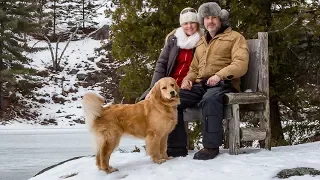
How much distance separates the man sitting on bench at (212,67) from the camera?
15.6 ft

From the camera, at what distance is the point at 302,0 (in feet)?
28.3

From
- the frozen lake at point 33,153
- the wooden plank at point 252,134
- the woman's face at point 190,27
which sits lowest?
the frozen lake at point 33,153

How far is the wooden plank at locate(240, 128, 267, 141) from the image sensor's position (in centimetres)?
491

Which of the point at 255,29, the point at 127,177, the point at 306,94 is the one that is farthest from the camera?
the point at 306,94

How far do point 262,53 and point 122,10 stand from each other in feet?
11.6

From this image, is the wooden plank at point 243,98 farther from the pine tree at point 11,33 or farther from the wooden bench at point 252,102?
the pine tree at point 11,33

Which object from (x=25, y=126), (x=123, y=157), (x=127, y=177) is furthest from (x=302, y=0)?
(x=25, y=126)

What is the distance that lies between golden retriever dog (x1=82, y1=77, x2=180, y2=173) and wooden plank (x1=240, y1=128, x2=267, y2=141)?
0.80 m

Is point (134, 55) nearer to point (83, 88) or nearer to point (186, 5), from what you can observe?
point (186, 5)

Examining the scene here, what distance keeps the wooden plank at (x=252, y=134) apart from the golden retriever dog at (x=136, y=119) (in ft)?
2.62

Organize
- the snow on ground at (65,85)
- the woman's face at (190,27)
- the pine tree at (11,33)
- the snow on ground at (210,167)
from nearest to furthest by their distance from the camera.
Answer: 1. the snow on ground at (210,167)
2. the woman's face at (190,27)
3. the pine tree at (11,33)
4. the snow on ground at (65,85)

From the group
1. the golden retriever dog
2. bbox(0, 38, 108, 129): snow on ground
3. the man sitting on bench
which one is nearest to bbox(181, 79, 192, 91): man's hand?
the man sitting on bench

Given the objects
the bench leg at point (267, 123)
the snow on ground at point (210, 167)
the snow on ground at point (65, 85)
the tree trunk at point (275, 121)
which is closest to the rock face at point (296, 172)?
the snow on ground at point (210, 167)

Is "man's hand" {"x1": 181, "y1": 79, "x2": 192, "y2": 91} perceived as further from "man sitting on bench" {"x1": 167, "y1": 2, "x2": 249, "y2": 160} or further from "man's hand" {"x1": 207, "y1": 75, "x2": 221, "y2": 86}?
"man's hand" {"x1": 207, "y1": 75, "x2": 221, "y2": 86}
